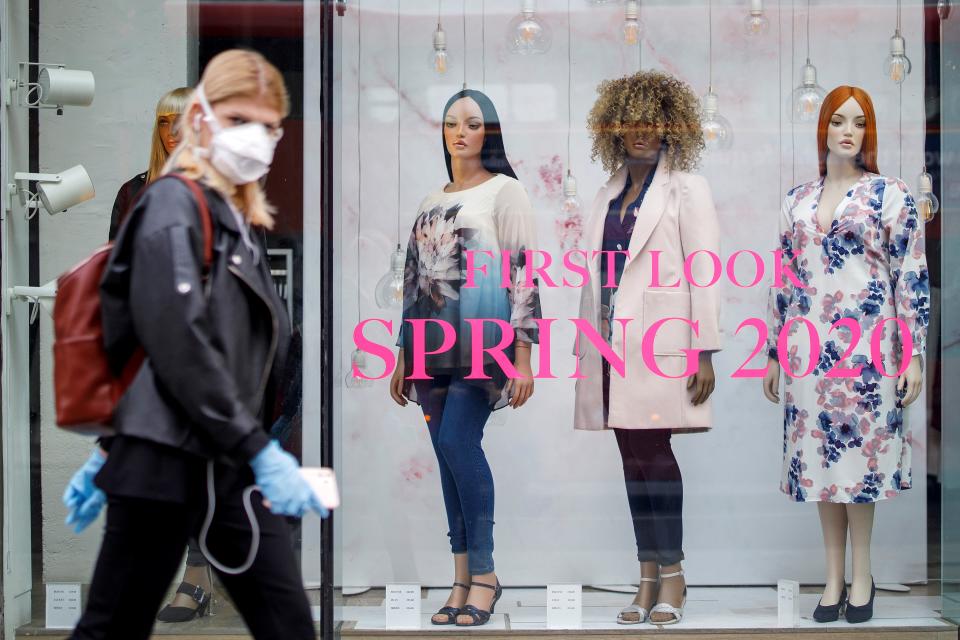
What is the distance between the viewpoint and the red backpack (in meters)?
2.02

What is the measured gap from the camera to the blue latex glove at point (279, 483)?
2.01 metres

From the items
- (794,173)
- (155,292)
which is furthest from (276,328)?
(794,173)

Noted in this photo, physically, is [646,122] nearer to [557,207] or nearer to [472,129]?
[557,207]

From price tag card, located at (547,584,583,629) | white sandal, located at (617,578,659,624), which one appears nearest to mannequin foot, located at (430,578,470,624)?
price tag card, located at (547,584,583,629)

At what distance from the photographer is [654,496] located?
3.78m

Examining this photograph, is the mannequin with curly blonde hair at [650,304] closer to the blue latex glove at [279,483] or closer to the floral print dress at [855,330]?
the floral print dress at [855,330]

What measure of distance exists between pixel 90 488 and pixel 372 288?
171 cm

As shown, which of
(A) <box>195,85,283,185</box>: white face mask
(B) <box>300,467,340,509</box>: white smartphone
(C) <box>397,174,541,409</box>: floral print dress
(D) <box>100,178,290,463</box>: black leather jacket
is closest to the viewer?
(D) <box>100,178,290,463</box>: black leather jacket

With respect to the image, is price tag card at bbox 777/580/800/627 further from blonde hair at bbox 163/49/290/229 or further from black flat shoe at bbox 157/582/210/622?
blonde hair at bbox 163/49/290/229

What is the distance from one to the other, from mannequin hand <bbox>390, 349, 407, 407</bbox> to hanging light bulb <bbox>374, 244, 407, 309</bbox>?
0.16 meters

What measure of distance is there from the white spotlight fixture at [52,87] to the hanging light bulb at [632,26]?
176cm

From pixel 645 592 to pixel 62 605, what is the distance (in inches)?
73.7

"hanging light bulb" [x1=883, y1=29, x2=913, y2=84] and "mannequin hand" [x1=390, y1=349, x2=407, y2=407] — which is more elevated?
"hanging light bulb" [x1=883, y1=29, x2=913, y2=84]

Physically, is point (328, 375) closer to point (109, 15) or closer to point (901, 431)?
point (109, 15)
